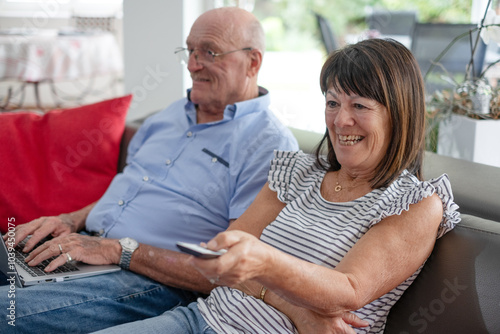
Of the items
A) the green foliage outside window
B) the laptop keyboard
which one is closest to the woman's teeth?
the laptop keyboard

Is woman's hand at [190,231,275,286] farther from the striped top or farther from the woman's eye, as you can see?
the woman's eye

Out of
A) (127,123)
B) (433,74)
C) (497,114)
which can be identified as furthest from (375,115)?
(433,74)

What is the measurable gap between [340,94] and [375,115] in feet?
0.30

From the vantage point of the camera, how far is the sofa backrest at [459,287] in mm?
1107

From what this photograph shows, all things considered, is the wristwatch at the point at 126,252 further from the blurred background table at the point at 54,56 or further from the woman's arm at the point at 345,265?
the blurred background table at the point at 54,56

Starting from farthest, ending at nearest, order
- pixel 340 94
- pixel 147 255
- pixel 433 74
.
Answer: pixel 433 74 < pixel 147 255 < pixel 340 94

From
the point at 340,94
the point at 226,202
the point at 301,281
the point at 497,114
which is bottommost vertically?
the point at 226,202

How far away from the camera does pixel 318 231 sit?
1.25 meters

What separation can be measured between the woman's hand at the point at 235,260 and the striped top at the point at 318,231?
1.16 feet

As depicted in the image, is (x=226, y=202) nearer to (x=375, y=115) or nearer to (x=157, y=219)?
(x=157, y=219)

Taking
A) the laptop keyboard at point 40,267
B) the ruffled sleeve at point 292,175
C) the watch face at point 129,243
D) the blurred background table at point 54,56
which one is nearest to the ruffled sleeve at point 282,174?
the ruffled sleeve at point 292,175

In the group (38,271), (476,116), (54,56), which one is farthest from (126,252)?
(54,56)

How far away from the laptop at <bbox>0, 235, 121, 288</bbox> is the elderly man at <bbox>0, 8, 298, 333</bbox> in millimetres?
21

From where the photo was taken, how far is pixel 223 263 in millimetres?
815
